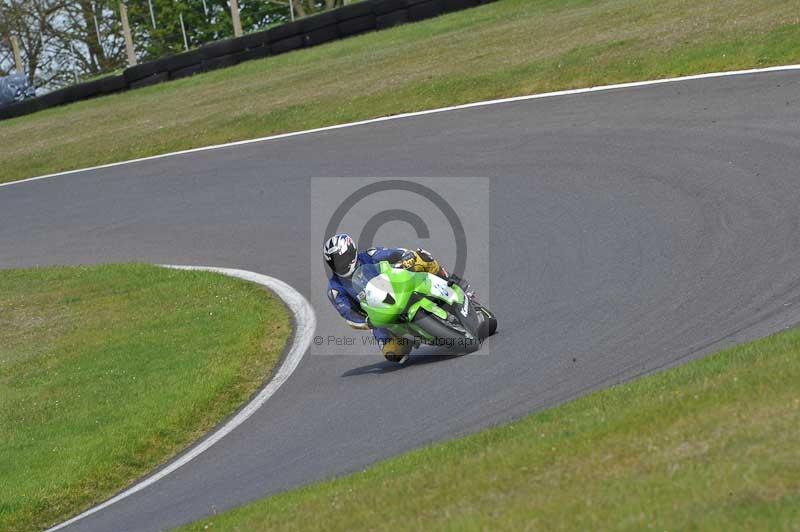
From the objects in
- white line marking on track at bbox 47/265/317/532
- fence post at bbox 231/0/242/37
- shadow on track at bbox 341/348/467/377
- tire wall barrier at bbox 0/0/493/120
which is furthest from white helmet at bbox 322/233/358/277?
fence post at bbox 231/0/242/37

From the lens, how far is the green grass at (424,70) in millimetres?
20219

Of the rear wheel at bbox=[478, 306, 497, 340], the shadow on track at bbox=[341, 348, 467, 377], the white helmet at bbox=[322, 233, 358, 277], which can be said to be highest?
the white helmet at bbox=[322, 233, 358, 277]

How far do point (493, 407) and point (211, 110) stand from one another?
21.2 m

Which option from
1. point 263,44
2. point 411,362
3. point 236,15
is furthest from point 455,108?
point 236,15

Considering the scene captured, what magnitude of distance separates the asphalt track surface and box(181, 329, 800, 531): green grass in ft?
3.46

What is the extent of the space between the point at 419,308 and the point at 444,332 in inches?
13.9

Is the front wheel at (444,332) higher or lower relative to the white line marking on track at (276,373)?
higher

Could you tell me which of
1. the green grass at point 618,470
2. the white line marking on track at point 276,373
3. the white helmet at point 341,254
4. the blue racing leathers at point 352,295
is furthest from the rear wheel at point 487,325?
the green grass at point 618,470

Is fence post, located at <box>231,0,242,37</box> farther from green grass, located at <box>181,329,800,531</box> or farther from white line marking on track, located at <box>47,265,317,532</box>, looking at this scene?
green grass, located at <box>181,329,800,531</box>

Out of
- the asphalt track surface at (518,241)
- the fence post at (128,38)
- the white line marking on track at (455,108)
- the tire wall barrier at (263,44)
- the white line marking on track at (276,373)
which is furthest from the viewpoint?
the fence post at (128,38)

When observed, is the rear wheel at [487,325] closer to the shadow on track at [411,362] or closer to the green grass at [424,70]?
the shadow on track at [411,362]

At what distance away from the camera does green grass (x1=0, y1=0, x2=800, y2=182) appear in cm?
2022

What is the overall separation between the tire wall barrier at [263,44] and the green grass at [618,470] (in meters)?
25.6

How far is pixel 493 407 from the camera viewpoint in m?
8.73
